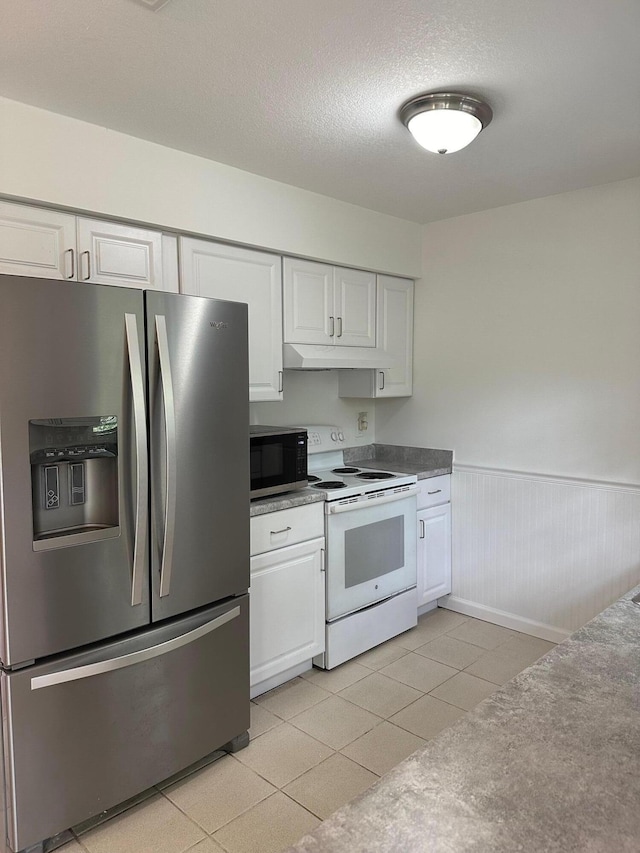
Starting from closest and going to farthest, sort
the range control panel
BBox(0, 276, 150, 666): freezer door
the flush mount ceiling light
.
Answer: BBox(0, 276, 150, 666): freezer door, the flush mount ceiling light, the range control panel

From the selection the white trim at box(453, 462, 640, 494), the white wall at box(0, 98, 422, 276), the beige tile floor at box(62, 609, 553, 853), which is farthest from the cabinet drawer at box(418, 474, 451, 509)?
the white wall at box(0, 98, 422, 276)

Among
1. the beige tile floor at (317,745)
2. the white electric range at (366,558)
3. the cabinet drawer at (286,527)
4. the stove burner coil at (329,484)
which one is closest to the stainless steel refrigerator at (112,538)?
the beige tile floor at (317,745)

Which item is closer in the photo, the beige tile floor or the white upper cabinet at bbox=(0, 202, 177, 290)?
the beige tile floor

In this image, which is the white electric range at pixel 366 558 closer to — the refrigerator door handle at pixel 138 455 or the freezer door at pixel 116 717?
Result: the freezer door at pixel 116 717

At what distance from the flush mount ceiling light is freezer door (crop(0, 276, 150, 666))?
3.84 feet

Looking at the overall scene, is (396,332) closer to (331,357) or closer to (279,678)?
(331,357)

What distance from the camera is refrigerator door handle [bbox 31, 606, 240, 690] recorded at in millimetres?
1814

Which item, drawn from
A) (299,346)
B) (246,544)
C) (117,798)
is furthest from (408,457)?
(117,798)

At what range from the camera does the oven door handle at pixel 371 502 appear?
9.74 feet

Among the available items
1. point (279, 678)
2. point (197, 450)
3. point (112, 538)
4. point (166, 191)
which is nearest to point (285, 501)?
point (197, 450)

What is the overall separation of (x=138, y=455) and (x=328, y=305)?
5.49ft

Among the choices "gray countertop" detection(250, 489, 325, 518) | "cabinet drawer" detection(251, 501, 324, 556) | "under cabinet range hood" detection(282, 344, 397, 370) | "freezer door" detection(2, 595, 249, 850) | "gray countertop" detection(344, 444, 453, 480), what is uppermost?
"under cabinet range hood" detection(282, 344, 397, 370)

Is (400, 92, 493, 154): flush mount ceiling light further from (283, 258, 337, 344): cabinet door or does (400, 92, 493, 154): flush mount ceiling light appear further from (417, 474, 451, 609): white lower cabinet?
(417, 474, 451, 609): white lower cabinet

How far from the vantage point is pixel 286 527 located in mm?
2779
